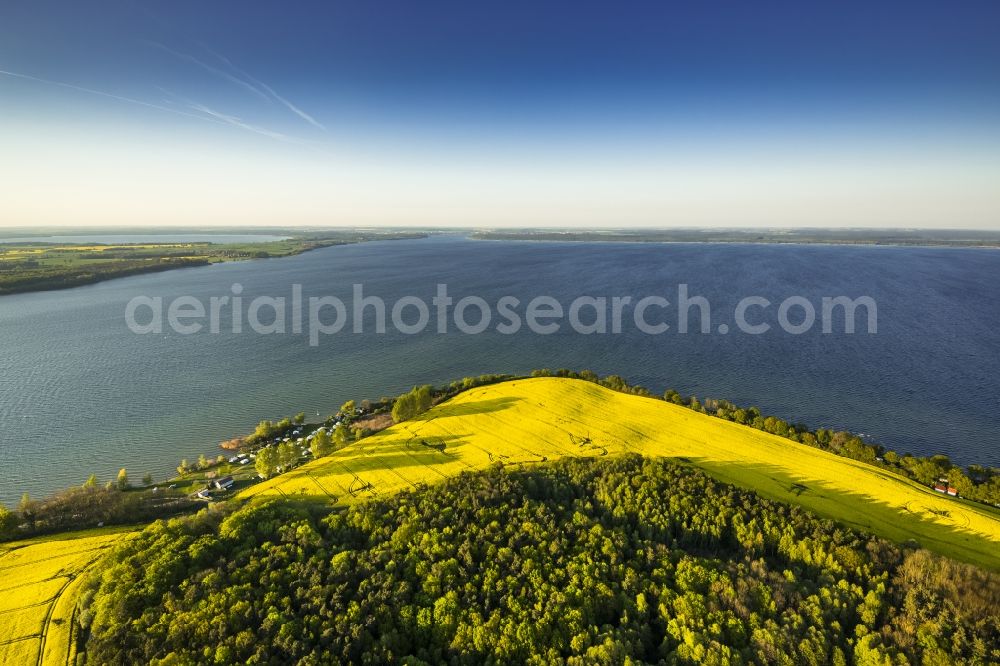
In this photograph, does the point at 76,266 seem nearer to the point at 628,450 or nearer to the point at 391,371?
the point at 391,371

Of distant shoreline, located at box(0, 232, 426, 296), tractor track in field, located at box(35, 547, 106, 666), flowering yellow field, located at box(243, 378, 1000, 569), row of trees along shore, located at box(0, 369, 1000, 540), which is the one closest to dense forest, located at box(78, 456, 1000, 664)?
tractor track in field, located at box(35, 547, 106, 666)

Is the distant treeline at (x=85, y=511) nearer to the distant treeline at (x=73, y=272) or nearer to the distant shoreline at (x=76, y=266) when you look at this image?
the distant treeline at (x=73, y=272)

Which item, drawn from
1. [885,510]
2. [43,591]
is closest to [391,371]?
[43,591]

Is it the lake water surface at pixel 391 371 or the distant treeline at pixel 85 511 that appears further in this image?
the lake water surface at pixel 391 371

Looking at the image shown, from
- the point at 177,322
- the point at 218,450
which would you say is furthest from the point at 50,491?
the point at 177,322

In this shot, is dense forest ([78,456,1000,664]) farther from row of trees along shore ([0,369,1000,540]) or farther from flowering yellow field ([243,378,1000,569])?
row of trees along shore ([0,369,1000,540])

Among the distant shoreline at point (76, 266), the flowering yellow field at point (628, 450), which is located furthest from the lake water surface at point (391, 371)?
the flowering yellow field at point (628, 450)

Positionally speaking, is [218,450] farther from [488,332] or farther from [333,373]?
[488,332]
